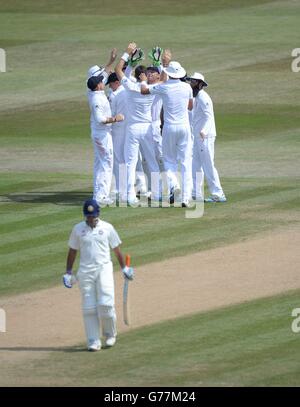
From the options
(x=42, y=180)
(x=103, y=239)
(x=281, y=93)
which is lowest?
(x=103, y=239)

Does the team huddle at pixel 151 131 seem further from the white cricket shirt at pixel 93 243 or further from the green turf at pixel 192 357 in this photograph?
the white cricket shirt at pixel 93 243

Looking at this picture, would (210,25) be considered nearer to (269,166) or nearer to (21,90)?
(21,90)

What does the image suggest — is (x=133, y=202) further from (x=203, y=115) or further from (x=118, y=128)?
(x=203, y=115)

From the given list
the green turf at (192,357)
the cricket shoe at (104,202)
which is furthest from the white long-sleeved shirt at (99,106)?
the green turf at (192,357)

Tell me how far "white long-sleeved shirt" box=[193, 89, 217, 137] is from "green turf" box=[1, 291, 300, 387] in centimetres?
709

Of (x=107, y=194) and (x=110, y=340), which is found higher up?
(x=107, y=194)

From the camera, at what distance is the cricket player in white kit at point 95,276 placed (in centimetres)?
1540

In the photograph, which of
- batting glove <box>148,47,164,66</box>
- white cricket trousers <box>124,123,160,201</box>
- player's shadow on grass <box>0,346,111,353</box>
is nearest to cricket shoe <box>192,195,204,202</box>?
white cricket trousers <box>124,123,160,201</box>

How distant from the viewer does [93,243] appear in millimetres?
15484

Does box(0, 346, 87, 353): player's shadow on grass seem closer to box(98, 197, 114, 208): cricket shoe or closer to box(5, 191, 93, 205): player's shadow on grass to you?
box(98, 197, 114, 208): cricket shoe

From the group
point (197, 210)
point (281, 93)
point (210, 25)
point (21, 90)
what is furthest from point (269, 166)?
point (210, 25)

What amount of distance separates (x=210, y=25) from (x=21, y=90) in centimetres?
918

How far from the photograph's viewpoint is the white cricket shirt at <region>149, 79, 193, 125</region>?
74.7 ft
